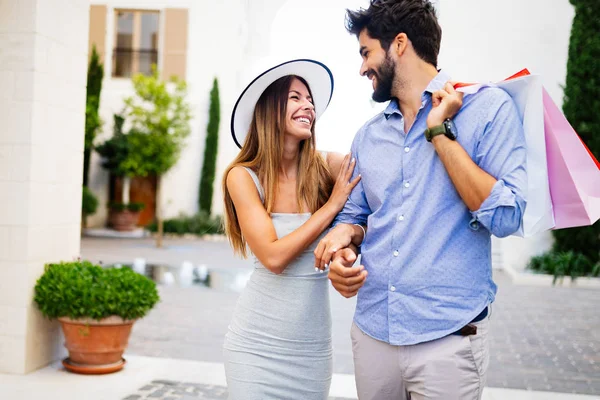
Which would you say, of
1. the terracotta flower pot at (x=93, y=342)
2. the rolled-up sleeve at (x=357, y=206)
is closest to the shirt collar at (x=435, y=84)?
the rolled-up sleeve at (x=357, y=206)

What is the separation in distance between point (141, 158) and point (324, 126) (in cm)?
1630

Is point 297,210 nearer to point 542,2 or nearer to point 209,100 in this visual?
point 542,2

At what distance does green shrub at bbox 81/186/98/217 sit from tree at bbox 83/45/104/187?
861mm

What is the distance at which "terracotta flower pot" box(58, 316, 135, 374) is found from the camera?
4664 millimetres

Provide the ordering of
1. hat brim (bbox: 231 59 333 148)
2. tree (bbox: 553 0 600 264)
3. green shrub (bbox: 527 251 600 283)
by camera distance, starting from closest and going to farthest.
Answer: hat brim (bbox: 231 59 333 148)
green shrub (bbox: 527 251 600 283)
tree (bbox: 553 0 600 264)

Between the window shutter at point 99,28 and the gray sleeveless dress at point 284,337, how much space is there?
19.6m

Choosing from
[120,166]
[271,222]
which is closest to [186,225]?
[120,166]

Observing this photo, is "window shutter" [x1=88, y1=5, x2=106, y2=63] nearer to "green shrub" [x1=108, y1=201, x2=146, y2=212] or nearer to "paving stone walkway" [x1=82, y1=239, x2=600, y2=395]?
"green shrub" [x1=108, y1=201, x2=146, y2=212]

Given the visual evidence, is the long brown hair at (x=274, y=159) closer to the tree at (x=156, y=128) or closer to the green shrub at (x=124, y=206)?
the tree at (x=156, y=128)

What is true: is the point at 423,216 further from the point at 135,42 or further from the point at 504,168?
the point at 135,42

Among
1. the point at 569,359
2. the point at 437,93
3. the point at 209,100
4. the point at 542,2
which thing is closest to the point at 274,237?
the point at 437,93

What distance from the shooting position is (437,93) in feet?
6.42

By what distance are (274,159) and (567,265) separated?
10396 mm

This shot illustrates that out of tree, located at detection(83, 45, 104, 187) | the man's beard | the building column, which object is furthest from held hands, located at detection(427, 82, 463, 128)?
tree, located at detection(83, 45, 104, 187)
